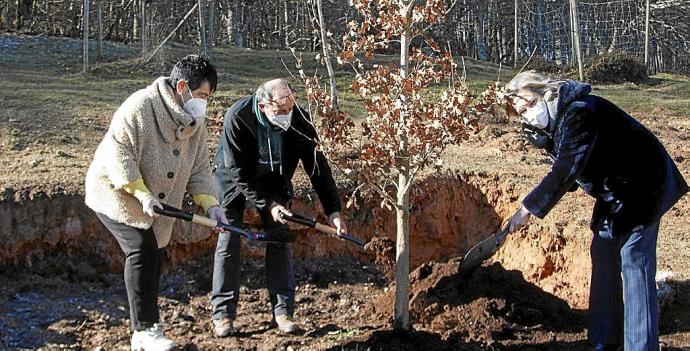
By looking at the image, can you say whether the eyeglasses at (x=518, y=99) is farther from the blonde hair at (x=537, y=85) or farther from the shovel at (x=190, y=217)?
the shovel at (x=190, y=217)

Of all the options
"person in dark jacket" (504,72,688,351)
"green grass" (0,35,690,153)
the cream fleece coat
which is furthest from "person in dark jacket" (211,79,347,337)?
"green grass" (0,35,690,153)

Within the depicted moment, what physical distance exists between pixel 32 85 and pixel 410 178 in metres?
7.88

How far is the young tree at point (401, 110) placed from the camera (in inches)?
199

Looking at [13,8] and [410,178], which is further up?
[13,8]

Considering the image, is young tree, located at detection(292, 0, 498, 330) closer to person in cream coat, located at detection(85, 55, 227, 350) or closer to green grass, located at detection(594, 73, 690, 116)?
person in cream coat, located at detection(85, 55, 227, 350)

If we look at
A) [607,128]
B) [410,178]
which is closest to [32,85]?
[410,178]

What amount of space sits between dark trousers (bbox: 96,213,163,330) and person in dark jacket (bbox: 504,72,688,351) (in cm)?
Answer: 201

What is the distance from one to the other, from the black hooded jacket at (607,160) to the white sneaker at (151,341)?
219 centimetres

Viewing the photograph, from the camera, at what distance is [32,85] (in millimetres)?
11570

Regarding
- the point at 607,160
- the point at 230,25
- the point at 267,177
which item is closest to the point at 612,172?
the point at 607,160

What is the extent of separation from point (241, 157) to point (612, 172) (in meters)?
2.23

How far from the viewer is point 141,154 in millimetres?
4719

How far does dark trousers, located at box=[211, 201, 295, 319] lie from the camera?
5570 mm

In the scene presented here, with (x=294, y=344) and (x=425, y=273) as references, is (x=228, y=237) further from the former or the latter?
(x=425, y=273)
